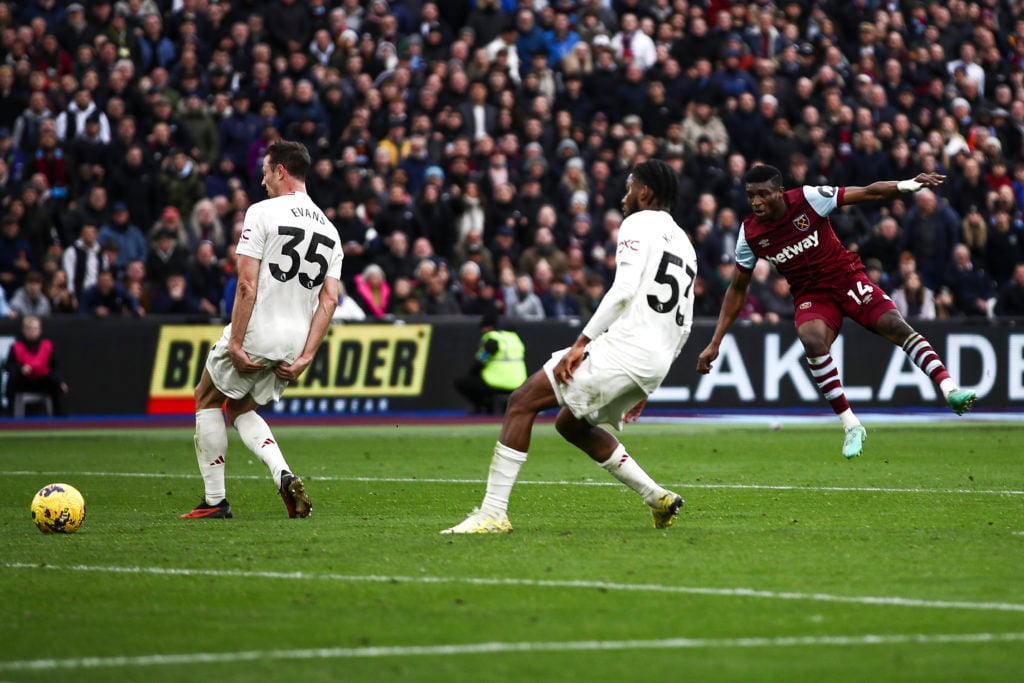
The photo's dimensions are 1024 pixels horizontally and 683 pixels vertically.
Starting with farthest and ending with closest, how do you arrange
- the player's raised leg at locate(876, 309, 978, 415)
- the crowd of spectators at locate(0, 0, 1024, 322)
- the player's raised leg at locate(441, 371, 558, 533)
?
the crowd of spectators at locate(0, 0, 1024, 322)
the player's raised leg at locate(876, 309, 978, 415)
the player's raised leg at locate(441, 371, 558, 533)

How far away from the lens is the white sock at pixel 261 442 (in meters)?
10.8

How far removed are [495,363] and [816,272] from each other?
10232mm

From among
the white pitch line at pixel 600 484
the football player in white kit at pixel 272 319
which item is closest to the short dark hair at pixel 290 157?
the football player in white kit at pixel 272 319

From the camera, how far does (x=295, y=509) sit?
1081 centimetres

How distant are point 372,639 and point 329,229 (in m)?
5.07

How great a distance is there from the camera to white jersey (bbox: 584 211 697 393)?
9484mm

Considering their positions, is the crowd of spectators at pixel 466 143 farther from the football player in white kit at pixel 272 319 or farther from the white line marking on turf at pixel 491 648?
the white line marking on turf at pixel 491 648

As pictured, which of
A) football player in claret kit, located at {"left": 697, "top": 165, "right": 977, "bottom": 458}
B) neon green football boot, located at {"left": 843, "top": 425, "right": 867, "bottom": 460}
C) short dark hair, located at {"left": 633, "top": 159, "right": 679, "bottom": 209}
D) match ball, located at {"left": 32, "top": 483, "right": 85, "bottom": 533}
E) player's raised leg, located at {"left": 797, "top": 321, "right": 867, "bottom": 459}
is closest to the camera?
short dark hair, located at {"left": 633, "top": 159, "right": 679, "bottom": 209}

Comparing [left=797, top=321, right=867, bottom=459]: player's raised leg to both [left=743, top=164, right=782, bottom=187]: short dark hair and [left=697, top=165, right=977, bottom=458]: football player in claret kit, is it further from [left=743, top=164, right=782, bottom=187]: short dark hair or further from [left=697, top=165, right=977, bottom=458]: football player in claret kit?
[left=743, top=164, right=782, bottom=187]: short dark hair

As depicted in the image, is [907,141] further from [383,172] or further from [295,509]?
[295,509]

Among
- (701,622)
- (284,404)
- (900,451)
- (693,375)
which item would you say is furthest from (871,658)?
(693,375)

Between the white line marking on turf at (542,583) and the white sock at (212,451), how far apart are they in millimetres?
2462

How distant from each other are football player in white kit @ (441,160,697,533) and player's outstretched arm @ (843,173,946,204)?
129 inches

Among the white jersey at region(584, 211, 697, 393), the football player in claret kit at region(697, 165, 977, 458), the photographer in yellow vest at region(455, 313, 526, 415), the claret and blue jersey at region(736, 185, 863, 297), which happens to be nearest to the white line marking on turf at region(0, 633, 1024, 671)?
the white jersey at region(584, 211, 697, 393)
